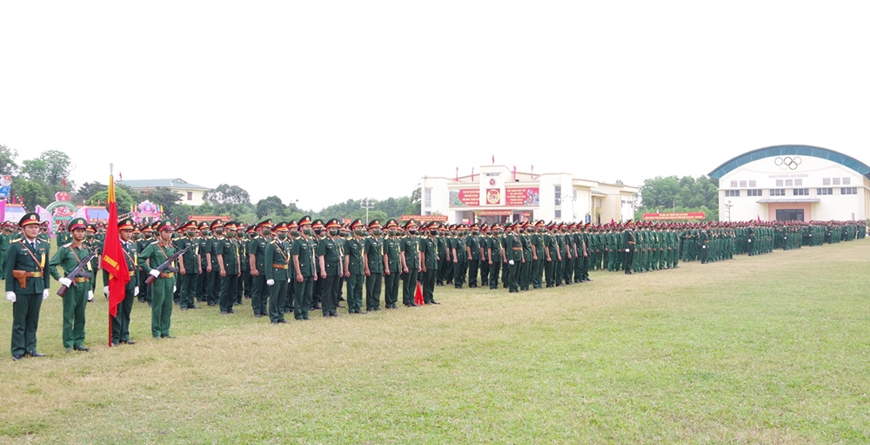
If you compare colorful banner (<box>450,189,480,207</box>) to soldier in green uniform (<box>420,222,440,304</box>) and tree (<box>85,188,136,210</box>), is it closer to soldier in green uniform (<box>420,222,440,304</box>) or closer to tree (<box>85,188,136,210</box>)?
tree (<box>85,188,136,210</box>)

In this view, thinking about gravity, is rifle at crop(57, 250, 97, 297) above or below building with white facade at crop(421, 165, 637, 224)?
below

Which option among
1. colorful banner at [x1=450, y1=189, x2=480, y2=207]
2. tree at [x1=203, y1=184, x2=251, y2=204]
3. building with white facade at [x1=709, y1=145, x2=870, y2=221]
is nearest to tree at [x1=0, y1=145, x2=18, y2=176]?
tree at [x1=203, y1=184, x2=251, y2=204]

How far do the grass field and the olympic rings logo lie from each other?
63638 millimetres

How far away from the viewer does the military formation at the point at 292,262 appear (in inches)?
329

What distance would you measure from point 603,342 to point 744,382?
225 centimetres

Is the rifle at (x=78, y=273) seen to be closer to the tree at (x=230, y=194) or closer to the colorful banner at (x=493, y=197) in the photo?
the colorful banner at (x=493, y=197)

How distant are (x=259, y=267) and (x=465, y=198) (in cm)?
5093

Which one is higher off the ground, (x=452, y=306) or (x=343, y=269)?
(x=343, y=269)

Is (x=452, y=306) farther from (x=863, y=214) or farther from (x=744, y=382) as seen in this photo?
(x=863, y=214)

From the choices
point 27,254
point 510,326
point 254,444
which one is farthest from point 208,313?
point 254,444

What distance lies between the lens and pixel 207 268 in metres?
12.8

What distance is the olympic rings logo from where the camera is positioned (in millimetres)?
67188

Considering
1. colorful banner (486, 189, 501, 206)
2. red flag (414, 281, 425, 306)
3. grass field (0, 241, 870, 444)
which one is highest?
colorful banner (486, 189, 501, 206)

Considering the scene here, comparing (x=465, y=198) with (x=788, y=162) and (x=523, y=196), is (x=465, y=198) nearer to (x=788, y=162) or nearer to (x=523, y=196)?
(x=523, y=196)
